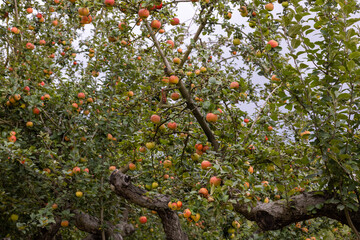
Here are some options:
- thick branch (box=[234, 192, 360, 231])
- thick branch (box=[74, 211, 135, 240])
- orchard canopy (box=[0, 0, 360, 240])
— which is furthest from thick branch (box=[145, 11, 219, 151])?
thick branch (box=[74, 211, 135, 240])

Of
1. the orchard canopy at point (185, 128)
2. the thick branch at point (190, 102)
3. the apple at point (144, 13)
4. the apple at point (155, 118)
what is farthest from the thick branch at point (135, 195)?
the apple at point (144, 13)

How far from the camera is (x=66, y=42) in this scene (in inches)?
244

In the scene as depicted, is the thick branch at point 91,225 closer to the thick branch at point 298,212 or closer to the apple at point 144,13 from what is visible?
the thick branch at point 298,212

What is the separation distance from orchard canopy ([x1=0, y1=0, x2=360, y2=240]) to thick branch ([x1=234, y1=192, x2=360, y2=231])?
0.04 feet

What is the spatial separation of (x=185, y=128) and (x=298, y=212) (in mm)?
1537

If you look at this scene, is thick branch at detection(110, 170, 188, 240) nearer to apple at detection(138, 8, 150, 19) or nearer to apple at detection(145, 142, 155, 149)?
apple at detection(145, 142, 155, 149)

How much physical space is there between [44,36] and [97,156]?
2942 mm

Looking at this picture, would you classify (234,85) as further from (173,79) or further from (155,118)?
(155,118)

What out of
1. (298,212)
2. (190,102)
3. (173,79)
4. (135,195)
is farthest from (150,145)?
(298,212)

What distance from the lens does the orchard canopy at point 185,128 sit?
248cm

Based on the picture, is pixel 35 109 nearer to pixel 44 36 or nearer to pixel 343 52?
pixel 44 36

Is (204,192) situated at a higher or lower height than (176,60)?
lower

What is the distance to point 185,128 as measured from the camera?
3.57 metres

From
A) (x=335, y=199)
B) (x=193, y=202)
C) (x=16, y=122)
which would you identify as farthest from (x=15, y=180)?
(x=335, y=199)
